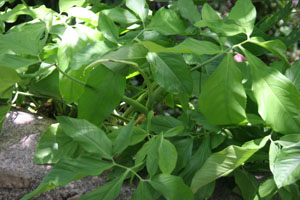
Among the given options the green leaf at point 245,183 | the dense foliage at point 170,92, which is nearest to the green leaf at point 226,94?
the dense foliage at point 170,92

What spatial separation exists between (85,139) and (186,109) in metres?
0.22

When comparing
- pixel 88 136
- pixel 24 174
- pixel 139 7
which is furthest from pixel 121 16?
pixel 24 174

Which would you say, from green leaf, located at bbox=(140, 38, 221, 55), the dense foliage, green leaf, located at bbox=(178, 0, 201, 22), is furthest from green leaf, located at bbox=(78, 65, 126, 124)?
green leaf, located at bbox=(178, 0, 201, 22)

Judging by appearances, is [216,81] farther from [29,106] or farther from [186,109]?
[29,106]

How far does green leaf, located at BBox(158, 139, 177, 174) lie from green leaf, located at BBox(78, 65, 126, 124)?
129mm

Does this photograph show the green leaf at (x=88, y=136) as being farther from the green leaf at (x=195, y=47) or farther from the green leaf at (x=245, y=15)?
the green leaf at (x=245, y=15)

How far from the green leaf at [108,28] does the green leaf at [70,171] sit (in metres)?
0.23

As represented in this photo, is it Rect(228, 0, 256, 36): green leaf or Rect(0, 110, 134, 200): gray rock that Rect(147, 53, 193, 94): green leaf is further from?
Rect(0, 110, 134, 200): gray rock

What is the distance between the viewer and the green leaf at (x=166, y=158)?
604mm

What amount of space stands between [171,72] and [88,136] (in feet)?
0.58

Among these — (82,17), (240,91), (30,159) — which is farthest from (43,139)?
(240,91)

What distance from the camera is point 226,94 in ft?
2.06

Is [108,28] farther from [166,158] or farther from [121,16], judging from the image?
[166,158]

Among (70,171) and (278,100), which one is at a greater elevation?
(278,100)
